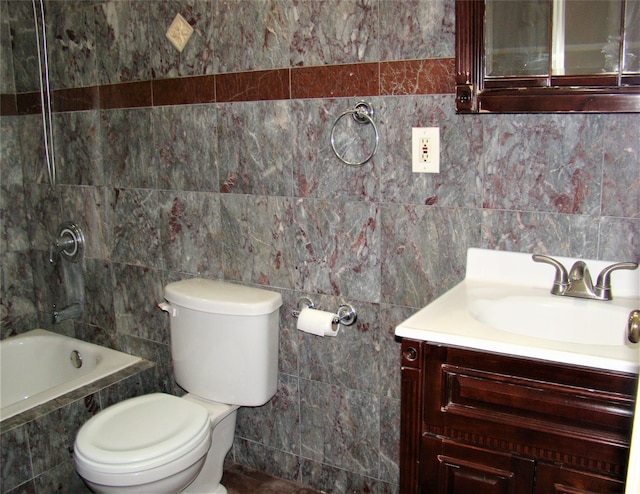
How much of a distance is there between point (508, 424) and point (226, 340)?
107 cm

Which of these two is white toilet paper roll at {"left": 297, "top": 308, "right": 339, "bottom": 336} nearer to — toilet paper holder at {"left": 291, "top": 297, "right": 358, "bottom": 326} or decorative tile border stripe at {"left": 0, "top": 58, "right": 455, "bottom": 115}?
toilet paper holder at {"left": 291, "top": 297, "right": 358, "bottom": 326}

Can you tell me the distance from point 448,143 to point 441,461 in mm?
927

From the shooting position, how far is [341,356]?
2.17 m

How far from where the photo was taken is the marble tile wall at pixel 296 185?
1784 millimetres

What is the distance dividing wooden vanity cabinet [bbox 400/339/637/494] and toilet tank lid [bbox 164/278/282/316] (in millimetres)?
743

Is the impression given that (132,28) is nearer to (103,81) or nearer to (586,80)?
(103,81)

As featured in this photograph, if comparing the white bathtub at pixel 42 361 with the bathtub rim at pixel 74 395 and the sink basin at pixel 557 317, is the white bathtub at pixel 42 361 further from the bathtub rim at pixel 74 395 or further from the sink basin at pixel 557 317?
the sink basin at pixel 557 317

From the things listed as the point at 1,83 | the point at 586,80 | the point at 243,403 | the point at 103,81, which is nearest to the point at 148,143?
the point at 103,81

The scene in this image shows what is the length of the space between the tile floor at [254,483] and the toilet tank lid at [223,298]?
75cm

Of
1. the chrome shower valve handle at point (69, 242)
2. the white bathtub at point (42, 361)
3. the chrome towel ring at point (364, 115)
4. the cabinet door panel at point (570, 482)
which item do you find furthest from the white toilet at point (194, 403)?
the cabinet door panel at point (570, 482)

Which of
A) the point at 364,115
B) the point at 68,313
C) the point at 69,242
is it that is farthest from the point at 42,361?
the point at 364,115

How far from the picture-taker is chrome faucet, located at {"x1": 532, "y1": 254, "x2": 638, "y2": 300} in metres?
1.63

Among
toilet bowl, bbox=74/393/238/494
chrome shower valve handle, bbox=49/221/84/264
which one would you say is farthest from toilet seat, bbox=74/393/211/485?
chrome shower valve handle, bbox=49/221/84/264

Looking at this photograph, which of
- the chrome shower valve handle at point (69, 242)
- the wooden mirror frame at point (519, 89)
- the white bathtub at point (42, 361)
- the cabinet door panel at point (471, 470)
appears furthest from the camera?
the chrome shower valve handle at point (69, 242)
